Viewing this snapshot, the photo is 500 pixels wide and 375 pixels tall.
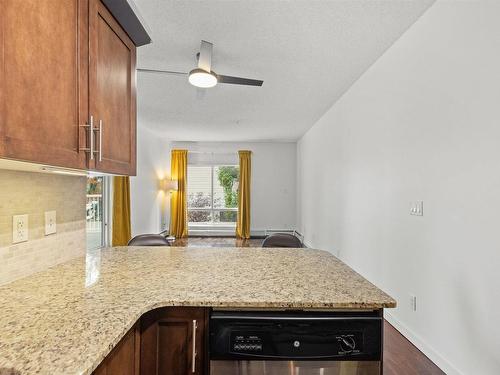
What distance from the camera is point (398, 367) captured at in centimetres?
205

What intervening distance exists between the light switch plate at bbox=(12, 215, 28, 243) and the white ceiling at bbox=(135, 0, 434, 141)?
5.54 ft

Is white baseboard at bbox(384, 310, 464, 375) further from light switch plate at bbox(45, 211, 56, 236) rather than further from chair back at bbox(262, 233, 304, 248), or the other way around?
light switch plate at bbox(45, 211, 56, 236)

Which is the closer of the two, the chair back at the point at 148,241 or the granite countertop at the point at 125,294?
the granite countertop at the point at 125,294

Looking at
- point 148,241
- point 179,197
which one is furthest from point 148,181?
point 148,241

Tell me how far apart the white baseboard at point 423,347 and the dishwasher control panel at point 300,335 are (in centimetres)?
132

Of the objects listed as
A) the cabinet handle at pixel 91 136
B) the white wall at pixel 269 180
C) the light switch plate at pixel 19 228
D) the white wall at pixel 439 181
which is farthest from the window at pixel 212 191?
the cabinet handle at pixel 91 136

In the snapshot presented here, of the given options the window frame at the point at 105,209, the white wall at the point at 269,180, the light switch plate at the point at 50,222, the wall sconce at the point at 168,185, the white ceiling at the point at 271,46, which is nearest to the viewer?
the light switch plate at the point at 50,222

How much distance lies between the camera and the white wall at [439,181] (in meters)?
1.63

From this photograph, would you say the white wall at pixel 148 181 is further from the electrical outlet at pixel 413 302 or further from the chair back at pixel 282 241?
the electrical outlet at pixel 413 302

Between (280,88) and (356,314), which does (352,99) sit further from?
(356,314)

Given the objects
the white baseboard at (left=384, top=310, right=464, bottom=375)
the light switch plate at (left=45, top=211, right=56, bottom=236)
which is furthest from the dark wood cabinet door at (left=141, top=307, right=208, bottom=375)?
the white baseboard at (left=384, top=310, right=464, bottom=375)

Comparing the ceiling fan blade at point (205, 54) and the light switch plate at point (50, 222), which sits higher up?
the ceiling fan blade at point (205, 54)

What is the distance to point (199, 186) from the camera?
7.83 metres

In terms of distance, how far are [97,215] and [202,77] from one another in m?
3.39
